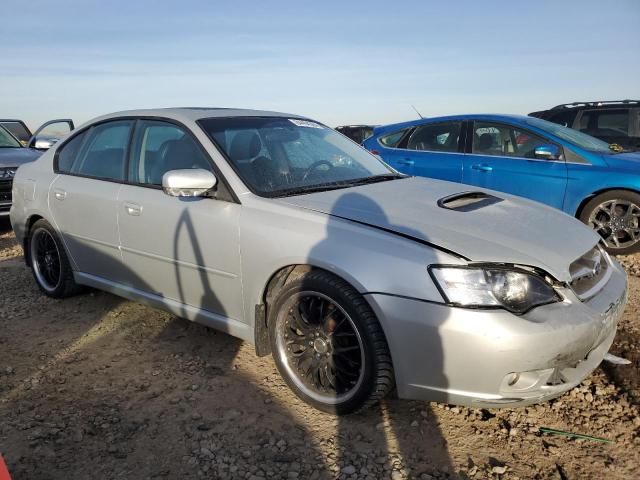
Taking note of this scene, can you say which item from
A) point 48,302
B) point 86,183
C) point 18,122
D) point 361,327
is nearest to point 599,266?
point 361,327

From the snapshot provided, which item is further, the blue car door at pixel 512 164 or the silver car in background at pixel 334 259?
the blue car door at pixel 512 164

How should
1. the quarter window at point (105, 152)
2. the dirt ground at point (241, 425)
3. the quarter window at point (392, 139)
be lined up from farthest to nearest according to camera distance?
the quarter window at point (392, 139) → the quarter window at point (105, 152) → the dirt ground at point (241, 425)

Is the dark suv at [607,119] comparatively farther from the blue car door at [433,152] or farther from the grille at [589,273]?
the grille at [589,273]

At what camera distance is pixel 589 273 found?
9.00 feet

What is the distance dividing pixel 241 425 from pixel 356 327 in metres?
0.79

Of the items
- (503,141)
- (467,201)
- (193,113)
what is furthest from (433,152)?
(193,113)

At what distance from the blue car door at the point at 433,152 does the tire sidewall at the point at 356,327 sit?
414 cm

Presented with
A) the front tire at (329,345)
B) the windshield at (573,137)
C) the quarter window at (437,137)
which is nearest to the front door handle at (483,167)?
the quarter window at (437,137)

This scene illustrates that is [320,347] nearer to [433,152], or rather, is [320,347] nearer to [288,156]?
[288,156]

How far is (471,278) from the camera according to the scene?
2.40m

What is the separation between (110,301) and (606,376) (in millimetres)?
3746

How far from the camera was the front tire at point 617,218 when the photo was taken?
5.62 m

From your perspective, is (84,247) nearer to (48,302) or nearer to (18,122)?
(48,302)

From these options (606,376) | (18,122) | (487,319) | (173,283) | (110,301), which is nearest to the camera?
(487,319)
